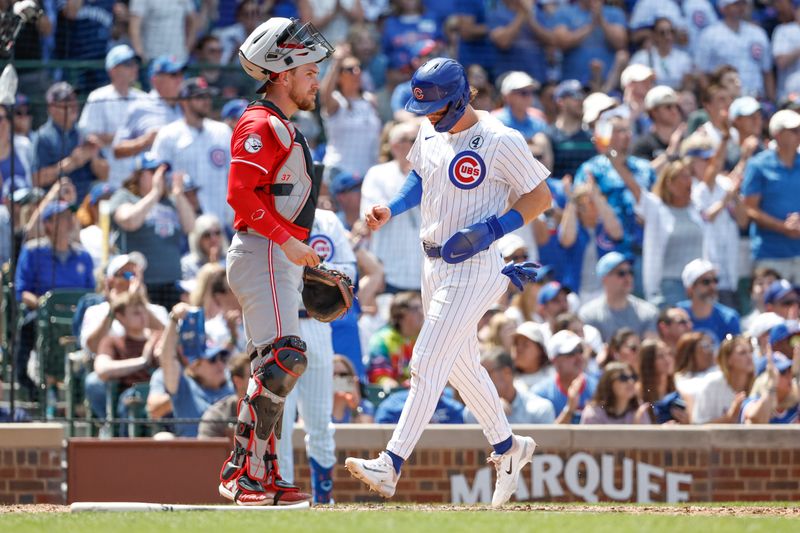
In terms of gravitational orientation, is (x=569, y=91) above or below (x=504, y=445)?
above

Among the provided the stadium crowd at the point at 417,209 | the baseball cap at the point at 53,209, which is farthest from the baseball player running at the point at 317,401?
the baseball cap at the point at 53,209

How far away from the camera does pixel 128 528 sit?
6.09 meters

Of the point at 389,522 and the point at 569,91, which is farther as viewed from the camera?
the point at 569,91

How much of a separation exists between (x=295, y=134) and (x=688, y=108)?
8380mm

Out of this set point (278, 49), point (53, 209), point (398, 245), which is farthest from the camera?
point (398, 245)

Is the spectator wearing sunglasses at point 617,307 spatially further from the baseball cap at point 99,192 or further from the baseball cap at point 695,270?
the baseball cap at point 99,192

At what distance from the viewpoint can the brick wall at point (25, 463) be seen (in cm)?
902

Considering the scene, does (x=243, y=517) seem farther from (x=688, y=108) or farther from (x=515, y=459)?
(x=688, y=108)

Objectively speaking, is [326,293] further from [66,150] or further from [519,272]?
[66,150]

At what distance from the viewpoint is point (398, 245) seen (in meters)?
12.2

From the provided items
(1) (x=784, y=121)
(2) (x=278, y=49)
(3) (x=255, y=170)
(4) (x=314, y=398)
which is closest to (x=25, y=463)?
(4) (x=314, y=398)

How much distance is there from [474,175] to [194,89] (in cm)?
608

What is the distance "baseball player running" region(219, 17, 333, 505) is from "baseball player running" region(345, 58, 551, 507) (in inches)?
15.8

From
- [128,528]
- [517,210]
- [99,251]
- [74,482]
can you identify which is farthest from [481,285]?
[99,251]
